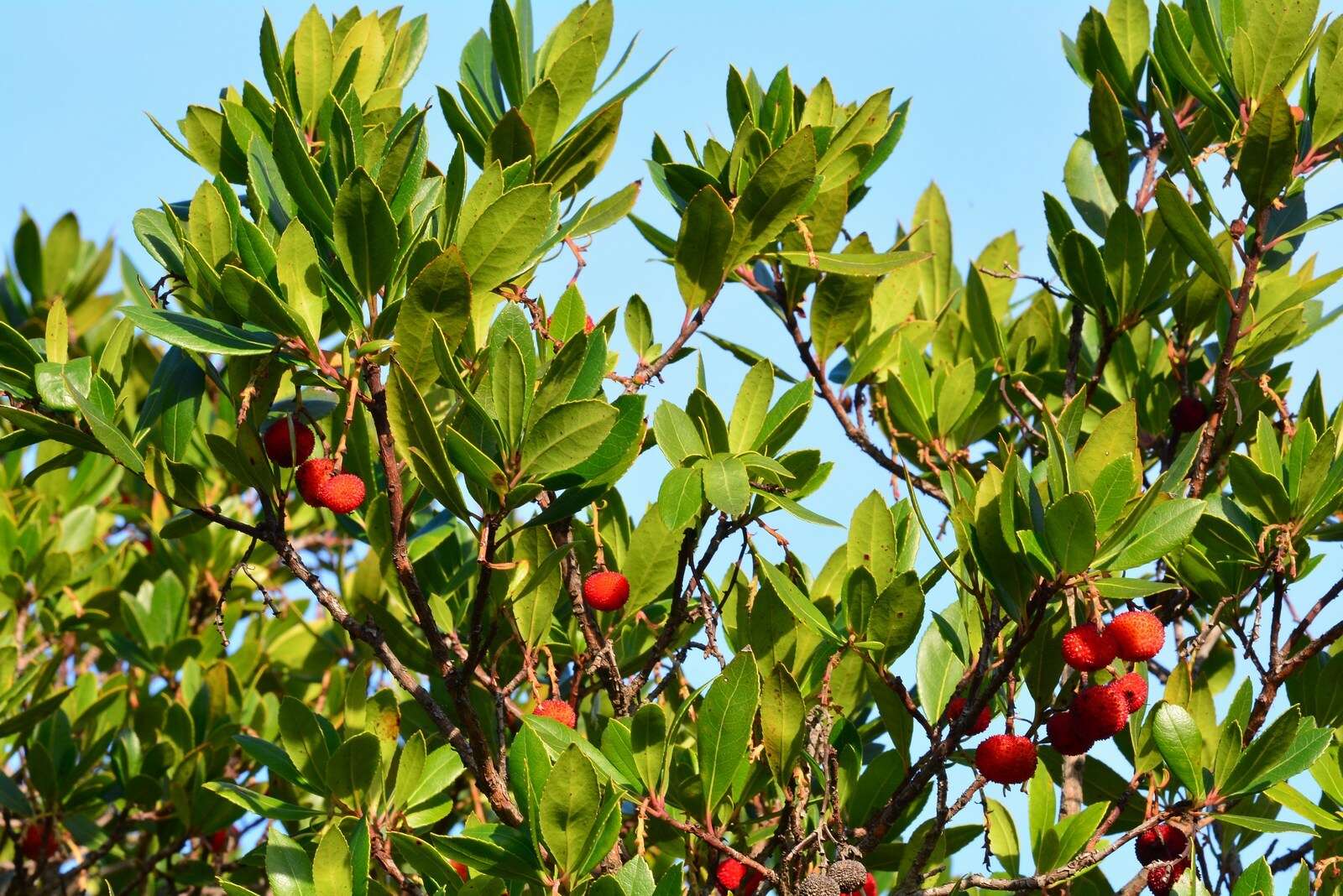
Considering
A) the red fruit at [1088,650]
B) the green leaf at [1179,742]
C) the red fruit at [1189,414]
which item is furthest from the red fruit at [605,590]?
the red fruit at [1189,414]

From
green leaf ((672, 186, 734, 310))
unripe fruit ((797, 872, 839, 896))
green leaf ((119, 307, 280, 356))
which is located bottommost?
unripe fruit ((797, 872, 839, 896))

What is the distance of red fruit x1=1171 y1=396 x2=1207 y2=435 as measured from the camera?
7.75 feet

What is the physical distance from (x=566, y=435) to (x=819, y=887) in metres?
0.59

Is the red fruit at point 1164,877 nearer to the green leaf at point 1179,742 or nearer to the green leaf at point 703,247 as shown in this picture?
the green leaf at point 1179,742

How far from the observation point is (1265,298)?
253cm

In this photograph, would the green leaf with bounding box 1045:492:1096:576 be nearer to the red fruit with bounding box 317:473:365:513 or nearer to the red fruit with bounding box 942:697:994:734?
the red fruit with bounding box 942:697:994:734

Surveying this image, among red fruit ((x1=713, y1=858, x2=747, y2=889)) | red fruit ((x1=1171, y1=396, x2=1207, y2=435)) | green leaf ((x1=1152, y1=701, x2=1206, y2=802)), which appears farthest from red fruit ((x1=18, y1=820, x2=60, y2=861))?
red fruit ((x1=1171, y1=396, x2=1207, y2=435))

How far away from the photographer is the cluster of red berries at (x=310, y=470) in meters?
1.74

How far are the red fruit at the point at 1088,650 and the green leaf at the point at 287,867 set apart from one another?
36.5 inches

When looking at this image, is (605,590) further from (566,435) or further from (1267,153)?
(1267,153)

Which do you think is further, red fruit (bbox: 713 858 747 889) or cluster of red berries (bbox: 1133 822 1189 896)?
cluster of red berries (bbox: 1133 822 1189 896)

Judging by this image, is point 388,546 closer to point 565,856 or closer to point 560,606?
point 560,606

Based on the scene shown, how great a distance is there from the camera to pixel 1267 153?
6.61ft

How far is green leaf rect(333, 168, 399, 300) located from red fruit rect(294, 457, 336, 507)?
25 centimetres
